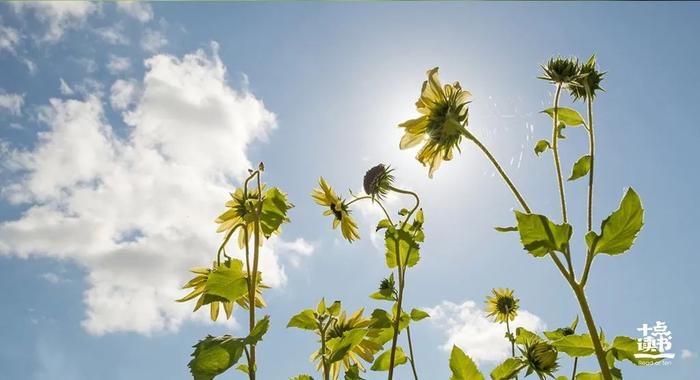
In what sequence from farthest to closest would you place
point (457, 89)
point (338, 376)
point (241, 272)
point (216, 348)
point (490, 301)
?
point (490, 301)
point (338, 376)
point (457, 89)
point (241, 272)
point (216, 348)

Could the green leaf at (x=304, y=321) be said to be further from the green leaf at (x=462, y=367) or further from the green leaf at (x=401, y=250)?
the green leaf at (x=462, y=367)

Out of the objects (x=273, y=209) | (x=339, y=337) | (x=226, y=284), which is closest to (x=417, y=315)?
(x=339, y=337)

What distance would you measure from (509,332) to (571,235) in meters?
2.14

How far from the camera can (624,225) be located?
4.06 ft

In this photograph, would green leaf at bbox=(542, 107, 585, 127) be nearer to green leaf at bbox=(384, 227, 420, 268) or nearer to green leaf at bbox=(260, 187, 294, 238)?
green leaf at bbox=(384, 227, 420, 268)

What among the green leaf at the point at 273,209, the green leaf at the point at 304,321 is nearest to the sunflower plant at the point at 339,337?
the green leaf at the point at 304,321

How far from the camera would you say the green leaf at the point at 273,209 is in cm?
177

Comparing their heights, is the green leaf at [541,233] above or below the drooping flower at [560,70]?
below

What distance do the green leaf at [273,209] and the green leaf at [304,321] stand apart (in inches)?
16.9

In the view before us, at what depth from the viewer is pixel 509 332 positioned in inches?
125

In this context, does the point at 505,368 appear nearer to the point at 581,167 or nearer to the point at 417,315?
the point at 417,315

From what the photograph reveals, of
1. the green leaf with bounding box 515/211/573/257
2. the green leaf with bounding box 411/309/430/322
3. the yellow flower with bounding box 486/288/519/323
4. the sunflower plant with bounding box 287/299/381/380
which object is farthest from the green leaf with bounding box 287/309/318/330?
the yellow flower with bounding box 486/288/519/323

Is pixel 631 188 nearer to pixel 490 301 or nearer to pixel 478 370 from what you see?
pixel 478 370

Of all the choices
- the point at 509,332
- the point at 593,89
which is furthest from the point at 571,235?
the point at 509,332
